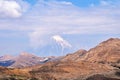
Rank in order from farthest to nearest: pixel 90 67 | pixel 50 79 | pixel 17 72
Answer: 1. pixel 90 67
2. pixel 50 79
3. pixel 17 72

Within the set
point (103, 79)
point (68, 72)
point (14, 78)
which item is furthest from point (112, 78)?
point (68, 72)

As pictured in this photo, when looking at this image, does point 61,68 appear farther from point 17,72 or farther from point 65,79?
point 17,72

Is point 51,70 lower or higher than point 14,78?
higher

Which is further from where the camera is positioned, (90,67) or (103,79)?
(90,67)

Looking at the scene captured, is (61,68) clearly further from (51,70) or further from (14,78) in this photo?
(14,78)

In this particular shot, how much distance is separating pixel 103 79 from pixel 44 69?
87013 millimetres

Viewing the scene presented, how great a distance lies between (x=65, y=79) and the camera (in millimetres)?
155000

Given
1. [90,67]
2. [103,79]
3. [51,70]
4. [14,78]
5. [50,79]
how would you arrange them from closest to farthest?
[103,79] → [14,78] → [50,79] → [51,70] → [90,67]

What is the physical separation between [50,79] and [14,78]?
34.5 meters

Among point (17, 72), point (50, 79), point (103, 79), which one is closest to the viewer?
point (103, 79)

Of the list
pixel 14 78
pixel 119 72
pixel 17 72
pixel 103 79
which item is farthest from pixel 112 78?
pixel 17 72

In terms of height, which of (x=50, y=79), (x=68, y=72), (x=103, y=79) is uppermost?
(x=68, y=72)

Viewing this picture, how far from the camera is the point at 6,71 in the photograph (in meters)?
137

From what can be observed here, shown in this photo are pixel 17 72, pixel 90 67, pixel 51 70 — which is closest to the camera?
pixel 17 72
